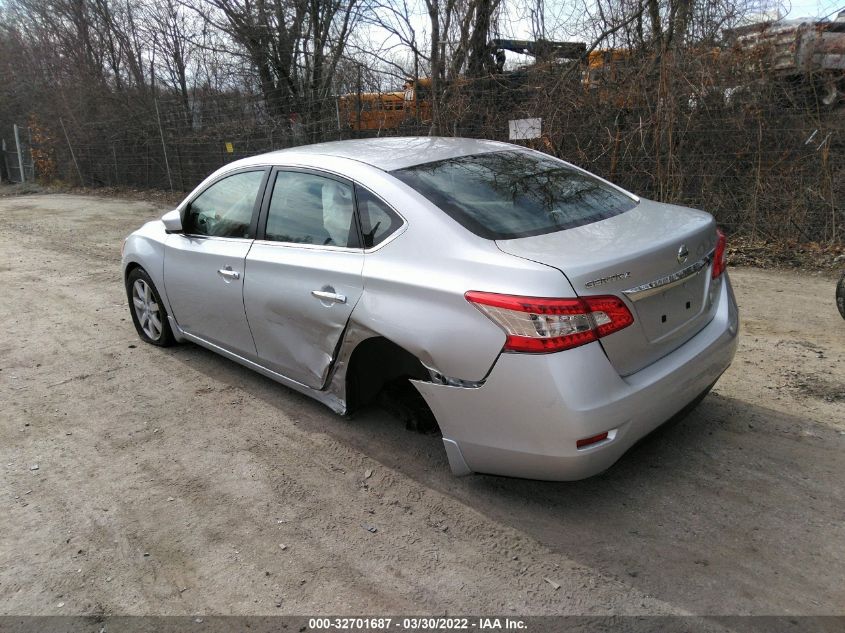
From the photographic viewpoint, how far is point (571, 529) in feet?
9.62

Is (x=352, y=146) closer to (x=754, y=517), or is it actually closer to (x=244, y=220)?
(x=244, y=220)

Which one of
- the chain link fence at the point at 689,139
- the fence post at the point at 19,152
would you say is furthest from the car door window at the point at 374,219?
the fence post at the point at 19,152

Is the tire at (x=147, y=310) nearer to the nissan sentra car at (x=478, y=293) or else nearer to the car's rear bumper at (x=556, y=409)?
the nissan sentra car at (x=478, y=293)

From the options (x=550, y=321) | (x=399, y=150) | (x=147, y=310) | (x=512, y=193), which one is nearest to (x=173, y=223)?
(x=147, y=310)

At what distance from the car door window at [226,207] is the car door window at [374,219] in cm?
105

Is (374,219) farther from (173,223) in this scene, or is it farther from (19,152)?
(19,152)

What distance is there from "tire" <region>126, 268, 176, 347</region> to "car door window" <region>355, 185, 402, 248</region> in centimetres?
251

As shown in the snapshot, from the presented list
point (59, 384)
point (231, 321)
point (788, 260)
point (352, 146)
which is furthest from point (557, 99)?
point (59, 384)

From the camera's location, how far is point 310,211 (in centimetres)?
388

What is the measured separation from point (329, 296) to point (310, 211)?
66 centimetres

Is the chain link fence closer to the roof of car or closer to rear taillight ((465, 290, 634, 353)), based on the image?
the roof of car

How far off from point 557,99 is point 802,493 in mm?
6900

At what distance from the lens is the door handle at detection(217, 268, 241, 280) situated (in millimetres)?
4184

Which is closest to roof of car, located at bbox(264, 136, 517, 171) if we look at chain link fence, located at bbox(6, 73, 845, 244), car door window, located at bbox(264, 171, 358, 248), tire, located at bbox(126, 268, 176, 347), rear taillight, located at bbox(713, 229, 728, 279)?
car door window, located at bbox(264, 171, 358, 248)
